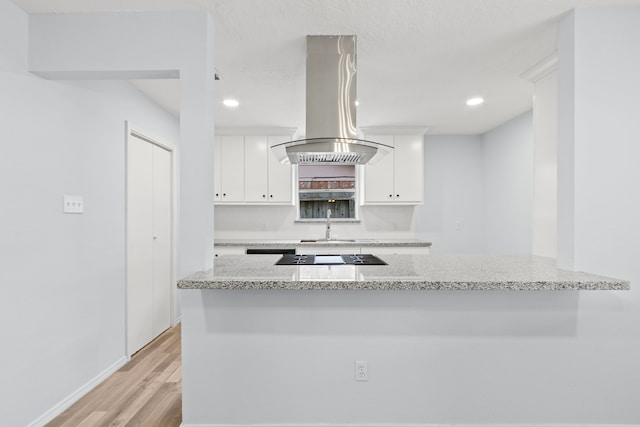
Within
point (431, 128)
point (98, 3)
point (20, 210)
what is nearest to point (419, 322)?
point (20, 210)

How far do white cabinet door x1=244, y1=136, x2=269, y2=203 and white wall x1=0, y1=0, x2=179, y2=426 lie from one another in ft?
5.26

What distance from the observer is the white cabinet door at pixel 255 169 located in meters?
4.38

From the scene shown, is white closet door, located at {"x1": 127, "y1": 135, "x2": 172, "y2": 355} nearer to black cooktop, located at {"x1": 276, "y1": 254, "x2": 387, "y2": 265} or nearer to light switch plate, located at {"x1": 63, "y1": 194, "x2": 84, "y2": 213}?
light switch plate, located at {"x1": 63, "y1": 194, "x2": 84, "y2": 213}

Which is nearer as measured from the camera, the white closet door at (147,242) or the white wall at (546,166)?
the white wall at (546,166)

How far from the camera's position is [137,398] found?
2.37 meters

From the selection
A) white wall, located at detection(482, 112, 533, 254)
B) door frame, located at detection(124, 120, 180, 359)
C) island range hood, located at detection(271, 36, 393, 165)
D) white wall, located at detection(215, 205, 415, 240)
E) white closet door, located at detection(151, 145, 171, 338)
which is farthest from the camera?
white wall, located at detection(215, 205, 415, 240)

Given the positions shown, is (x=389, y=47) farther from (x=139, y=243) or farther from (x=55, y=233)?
(x=139, y=243)

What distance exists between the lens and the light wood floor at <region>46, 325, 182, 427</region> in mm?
2113

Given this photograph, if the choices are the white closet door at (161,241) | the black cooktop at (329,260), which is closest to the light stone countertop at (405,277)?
the black cooktop at (329,260)

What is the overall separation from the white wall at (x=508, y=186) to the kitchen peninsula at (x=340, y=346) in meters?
2.07

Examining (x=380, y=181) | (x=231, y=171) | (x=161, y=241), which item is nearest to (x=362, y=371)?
(x=161, y=241)

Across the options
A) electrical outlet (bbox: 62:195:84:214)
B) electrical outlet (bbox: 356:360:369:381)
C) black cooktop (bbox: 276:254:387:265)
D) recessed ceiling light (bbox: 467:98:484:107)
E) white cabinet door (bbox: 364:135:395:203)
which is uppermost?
recessed ceiling light (bbox: 467:98:484:107)

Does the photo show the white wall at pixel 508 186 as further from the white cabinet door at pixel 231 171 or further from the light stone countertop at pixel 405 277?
the white cabinet door at pixel 231 171

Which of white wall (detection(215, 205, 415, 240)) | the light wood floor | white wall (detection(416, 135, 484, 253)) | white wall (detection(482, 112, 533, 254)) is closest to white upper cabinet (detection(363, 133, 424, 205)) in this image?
white wall (detection(215, 205, 415, 240))
